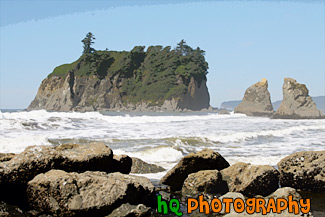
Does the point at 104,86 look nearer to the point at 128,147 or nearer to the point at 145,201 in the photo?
the point at 128,147

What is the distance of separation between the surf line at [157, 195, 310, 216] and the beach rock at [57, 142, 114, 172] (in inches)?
51.0

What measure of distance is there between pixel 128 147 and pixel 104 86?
11019cm

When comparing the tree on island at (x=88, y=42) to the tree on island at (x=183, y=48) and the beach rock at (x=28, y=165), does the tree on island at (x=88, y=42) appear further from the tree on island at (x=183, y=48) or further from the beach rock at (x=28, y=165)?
the beach rock at (x=28, y=165)

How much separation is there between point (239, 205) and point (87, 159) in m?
2.90

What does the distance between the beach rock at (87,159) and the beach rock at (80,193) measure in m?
0.62

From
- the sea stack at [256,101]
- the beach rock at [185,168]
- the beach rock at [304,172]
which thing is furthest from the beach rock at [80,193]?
the sea stack at [256,101]

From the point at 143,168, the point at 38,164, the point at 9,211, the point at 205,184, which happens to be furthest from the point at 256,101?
the point at 9,211

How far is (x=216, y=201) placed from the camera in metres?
6.48

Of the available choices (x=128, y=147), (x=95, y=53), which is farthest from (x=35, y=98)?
(x=128, y=147)

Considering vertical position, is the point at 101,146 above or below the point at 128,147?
above

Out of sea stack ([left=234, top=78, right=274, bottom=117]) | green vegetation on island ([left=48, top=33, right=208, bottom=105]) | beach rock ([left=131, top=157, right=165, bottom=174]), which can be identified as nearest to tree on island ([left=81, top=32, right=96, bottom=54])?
green vegetation on island ([left=48, top=33, right=208, bottom=105])

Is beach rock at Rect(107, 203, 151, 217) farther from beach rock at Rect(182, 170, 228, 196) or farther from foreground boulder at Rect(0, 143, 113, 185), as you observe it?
beach rock at Rect(182, 170, 228, 196)

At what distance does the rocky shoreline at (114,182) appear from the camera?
567 centimetres

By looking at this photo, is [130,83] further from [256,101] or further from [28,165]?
[28,165]
